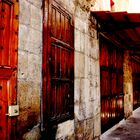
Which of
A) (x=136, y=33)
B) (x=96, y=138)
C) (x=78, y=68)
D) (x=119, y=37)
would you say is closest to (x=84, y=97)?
(x=78, y=68)

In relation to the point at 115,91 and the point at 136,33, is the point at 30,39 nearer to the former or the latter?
the point at 136,33

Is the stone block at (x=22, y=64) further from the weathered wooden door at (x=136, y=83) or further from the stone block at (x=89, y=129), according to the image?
the weathered wooden door at (x=136, y=83)

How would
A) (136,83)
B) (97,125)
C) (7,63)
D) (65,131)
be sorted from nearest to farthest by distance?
(7,63), (65,131), (97,125), (136,83)

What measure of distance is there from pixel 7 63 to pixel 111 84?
695 centimetres

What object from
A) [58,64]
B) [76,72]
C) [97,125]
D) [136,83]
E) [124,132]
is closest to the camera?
[58,64]

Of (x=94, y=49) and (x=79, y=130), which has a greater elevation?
(x=94, y=49)

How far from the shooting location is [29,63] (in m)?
4.09

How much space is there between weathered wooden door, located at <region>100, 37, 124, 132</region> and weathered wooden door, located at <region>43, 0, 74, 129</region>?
10.4 feet

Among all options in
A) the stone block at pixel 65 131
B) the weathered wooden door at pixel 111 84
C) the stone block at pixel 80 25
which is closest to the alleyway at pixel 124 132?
the weathered wooden door at pixel 111 84

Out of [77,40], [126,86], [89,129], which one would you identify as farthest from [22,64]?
[126,86]

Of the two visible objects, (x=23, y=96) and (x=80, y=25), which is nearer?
(x=23, y=96)

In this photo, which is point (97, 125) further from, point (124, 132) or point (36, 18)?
point (36, 18)

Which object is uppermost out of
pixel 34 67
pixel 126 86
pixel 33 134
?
pixel 34 67

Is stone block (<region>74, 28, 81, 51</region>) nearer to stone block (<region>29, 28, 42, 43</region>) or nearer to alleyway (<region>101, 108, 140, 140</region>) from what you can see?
stone block (<region>29, 28, 42, 43</region>)
